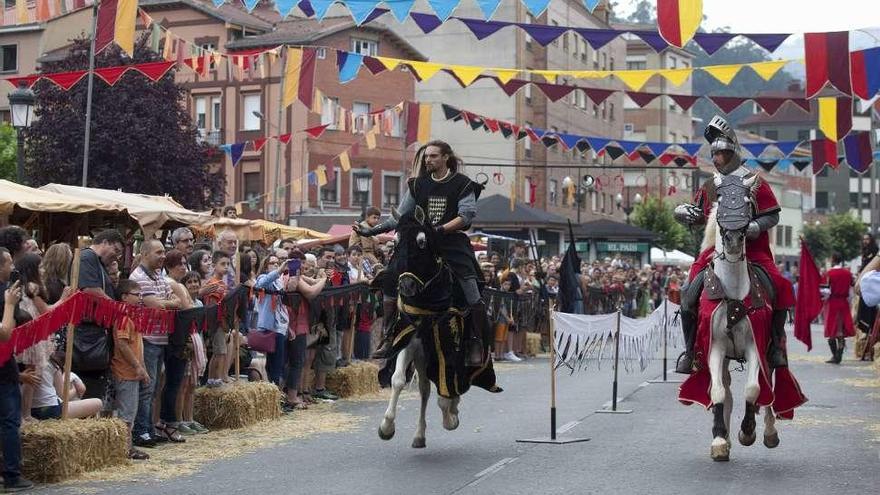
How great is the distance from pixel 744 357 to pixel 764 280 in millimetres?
655

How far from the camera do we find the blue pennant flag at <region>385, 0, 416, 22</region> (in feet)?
61.3

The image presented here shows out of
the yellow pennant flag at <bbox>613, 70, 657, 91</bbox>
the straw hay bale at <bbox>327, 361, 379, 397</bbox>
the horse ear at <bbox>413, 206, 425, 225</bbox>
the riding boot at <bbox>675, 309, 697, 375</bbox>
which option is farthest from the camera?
the yellow pennant flag at <bbox>613, 70, 657, 91</bbox>

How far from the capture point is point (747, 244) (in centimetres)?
1209

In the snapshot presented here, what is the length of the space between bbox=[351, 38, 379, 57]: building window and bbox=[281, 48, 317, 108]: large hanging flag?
37236 millimetres

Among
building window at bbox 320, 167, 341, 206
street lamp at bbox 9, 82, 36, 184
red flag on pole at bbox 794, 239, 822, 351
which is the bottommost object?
red flag on pole at bbox 794, 239, 822, 351

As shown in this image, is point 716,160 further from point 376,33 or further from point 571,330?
point 376,33

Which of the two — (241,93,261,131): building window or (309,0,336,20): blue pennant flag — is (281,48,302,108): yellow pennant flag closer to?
(309,0,336,20): blue pennant flag

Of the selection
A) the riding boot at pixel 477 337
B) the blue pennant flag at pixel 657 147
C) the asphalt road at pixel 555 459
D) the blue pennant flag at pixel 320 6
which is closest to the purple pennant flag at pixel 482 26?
the blue pennant flag at pixel 320 6

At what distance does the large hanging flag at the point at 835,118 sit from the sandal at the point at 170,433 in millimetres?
16449

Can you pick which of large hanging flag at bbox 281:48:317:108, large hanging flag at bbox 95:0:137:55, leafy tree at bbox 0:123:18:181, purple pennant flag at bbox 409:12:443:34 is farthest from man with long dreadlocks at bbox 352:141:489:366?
leafy tree at bbox 0:123:18:181

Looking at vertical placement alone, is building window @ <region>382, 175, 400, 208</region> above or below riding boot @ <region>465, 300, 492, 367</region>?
above

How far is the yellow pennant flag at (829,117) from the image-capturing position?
26234 mm

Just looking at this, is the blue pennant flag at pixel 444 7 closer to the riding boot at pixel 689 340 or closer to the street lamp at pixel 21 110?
the street lamp at pixel 21 110

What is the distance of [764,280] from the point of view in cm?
1188
